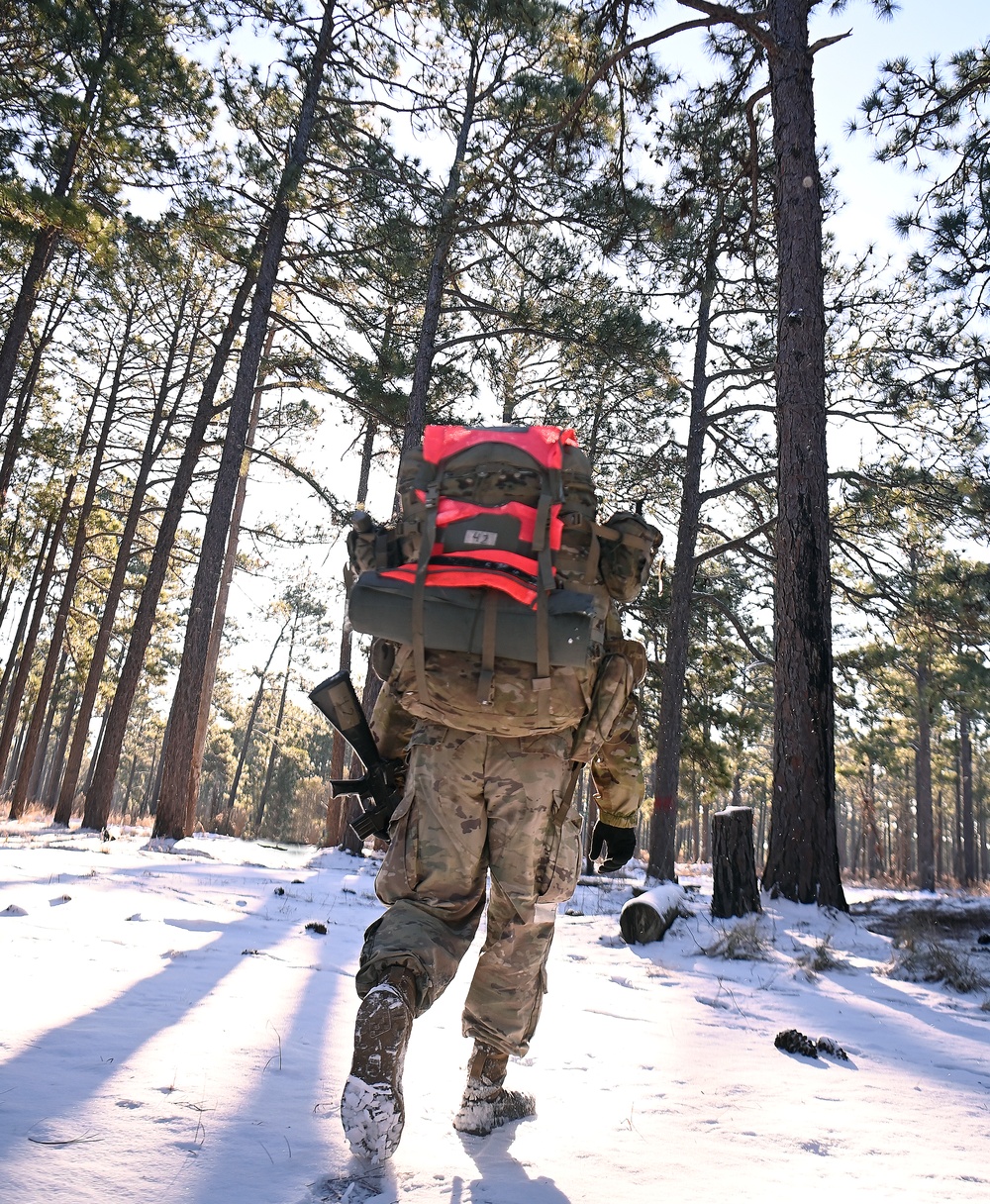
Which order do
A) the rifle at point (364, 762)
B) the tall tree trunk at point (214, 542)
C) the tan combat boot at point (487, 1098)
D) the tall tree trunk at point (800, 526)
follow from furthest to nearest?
the tall tree trunk at point (214, 542) → the tall tree trunk at point (800, 526) → the rifle at point (364, 762) → the tan combat boot at point (487, 1098)

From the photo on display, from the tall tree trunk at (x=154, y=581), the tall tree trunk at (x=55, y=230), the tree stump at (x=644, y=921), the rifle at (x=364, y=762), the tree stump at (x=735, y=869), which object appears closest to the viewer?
the rifle at (x=364, y=762)

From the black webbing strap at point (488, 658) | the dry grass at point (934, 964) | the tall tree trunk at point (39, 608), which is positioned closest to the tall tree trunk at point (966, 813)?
the dry grass at point (934, 964)

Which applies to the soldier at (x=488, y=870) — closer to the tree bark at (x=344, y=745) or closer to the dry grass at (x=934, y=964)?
the dry grass at (x=934, y=964)

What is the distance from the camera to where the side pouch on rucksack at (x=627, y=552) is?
6.86ft

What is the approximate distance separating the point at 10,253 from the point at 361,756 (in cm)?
1123

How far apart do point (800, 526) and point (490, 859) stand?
5320 millimetres

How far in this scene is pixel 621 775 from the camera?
7.45 ft

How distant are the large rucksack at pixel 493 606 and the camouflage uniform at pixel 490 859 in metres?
0.10

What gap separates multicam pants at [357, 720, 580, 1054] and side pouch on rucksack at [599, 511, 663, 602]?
493 mm

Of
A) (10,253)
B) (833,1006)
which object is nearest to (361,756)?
(833,1006)

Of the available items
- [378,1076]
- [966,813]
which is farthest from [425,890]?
[966,813]

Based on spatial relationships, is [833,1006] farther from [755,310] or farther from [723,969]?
[755,310]

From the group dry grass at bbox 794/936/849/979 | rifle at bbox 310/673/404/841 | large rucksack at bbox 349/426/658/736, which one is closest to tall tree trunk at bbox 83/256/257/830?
rifle at bbox 310/673/404/841

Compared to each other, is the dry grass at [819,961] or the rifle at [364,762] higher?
the rifle at [364,762]
